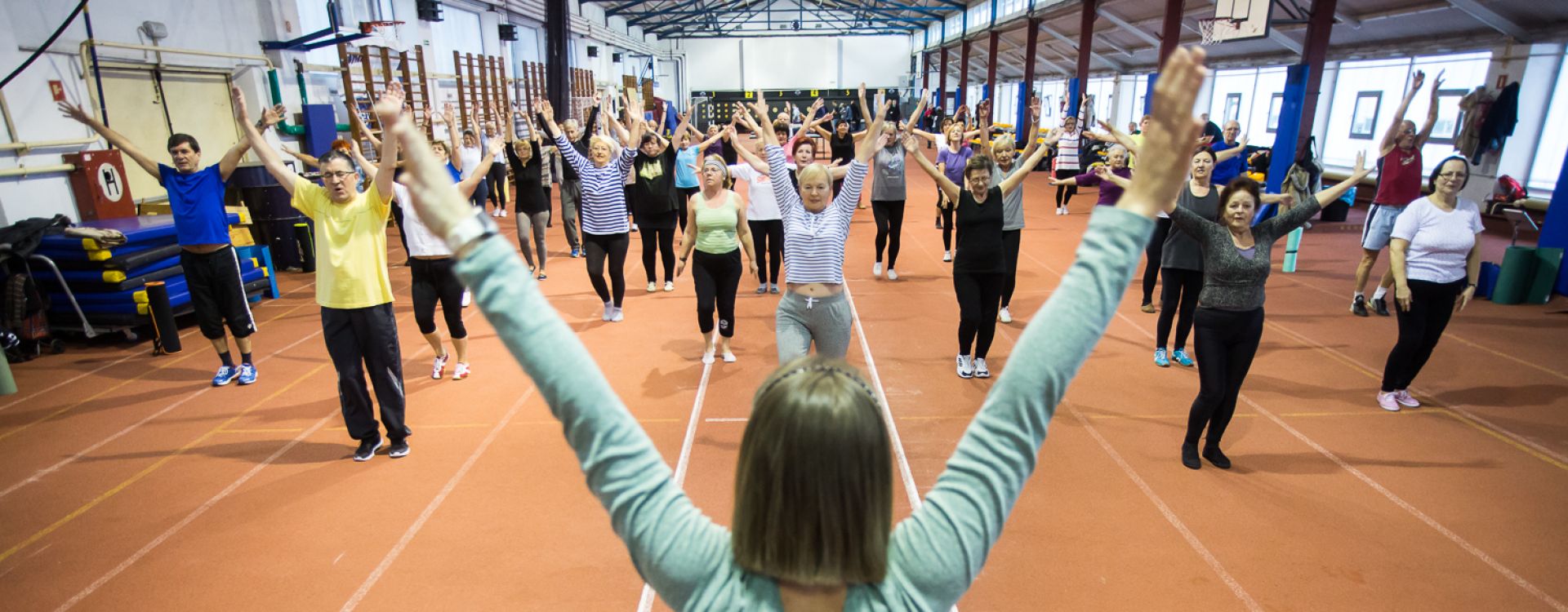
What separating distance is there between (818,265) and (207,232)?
15.8 ft

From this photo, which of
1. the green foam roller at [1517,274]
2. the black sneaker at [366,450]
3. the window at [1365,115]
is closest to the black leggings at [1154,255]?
the green foam roller at [1517,274]

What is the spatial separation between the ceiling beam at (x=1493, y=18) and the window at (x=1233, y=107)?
8.71 m

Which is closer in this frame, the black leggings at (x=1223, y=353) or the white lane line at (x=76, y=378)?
the black leggings at (x=1223, y=353)

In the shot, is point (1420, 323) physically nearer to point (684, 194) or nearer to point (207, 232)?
point (684, 194)

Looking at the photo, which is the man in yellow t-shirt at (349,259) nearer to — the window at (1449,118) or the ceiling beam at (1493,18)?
the ceiling beam at (1493,18)

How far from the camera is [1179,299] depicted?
6.42 m

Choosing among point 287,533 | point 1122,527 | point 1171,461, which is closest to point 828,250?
point 1122,527

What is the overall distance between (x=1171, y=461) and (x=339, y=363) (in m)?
5.24

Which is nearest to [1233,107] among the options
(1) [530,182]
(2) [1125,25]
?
(2) [1125,25]

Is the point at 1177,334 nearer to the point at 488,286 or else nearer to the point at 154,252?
the point at 488,286

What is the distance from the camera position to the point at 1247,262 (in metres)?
4.23

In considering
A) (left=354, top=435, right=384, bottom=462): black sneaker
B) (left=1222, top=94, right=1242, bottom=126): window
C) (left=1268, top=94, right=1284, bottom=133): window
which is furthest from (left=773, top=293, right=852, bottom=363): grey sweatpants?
(left=1222, top=94, right=1242, bottom=126): window

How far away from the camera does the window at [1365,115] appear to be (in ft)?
50.8

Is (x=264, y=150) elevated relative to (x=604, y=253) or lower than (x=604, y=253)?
elevated
